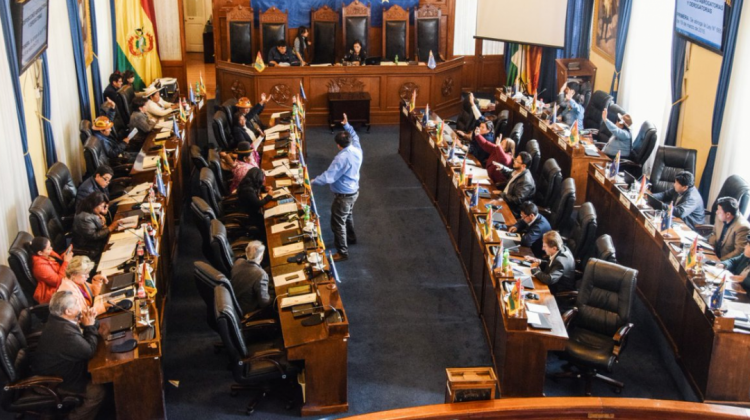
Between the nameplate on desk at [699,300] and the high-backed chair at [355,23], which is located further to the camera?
the high-backed chair at [355,23]

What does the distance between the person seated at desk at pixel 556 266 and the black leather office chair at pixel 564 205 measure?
1103 mm

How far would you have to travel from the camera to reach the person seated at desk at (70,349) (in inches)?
219

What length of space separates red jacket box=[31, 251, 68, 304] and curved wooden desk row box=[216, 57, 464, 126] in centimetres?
698

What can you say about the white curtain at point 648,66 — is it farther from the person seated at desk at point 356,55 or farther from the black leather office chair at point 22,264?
the black leather office chair at point 22,264

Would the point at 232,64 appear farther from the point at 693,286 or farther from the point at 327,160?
the point at 693,286

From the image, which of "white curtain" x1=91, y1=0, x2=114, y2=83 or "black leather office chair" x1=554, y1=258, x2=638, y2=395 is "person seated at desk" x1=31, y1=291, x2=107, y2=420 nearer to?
"black leather office chair" x1=554, y1=258, x2=638, y2=395

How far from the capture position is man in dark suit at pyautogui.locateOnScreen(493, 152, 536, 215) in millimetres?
8688

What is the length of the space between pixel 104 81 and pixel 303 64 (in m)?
3.47

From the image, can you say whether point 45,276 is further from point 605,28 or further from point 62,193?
point 605,28

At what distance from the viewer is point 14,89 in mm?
8367

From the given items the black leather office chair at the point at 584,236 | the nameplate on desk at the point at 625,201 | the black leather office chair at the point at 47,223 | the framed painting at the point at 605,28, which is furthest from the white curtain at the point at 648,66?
the black leather office chair at the point at 47,223

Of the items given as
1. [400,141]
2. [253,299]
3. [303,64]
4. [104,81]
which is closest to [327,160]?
[400,141]

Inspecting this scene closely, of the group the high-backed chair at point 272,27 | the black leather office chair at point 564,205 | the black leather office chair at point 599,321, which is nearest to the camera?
the black leather office chair at point 599,321

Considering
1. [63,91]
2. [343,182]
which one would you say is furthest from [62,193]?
[343,182]
